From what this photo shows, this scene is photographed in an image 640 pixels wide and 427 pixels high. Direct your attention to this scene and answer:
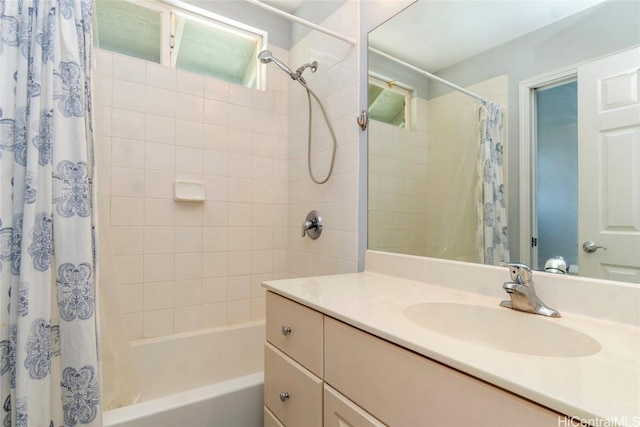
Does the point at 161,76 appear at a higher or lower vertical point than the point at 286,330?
higher

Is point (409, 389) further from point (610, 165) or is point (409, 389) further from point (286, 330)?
point (610, 165)

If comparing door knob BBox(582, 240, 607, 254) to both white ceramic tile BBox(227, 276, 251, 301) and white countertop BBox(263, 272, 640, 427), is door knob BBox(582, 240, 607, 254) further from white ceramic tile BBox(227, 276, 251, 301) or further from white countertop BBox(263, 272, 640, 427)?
white ceramic tile BBox(227, 276, 251, 301)

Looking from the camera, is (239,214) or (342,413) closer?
(342,413)

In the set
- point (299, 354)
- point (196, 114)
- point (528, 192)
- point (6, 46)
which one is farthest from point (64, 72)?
point (528, 192)

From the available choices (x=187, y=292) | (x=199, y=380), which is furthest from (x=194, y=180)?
(x=199, y=380)

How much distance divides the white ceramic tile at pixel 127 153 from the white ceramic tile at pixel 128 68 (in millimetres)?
315

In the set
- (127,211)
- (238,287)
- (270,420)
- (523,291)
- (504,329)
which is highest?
(127,211)

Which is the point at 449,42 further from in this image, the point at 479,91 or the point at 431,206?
the point at 431,206

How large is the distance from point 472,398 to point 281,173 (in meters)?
1.73

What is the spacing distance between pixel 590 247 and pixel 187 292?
1.75m

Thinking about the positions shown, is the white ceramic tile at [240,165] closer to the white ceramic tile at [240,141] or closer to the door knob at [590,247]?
the white ceramic tile at [240,141]

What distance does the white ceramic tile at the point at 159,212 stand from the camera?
1637mm

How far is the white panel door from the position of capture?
2.50 feet

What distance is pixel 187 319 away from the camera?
1.75 metres
